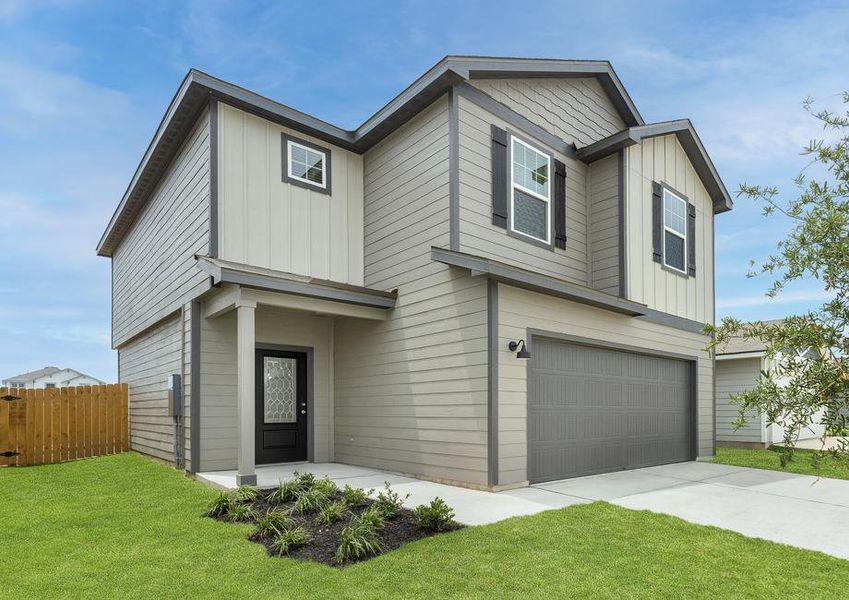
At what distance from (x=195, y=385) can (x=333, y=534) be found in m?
4.41

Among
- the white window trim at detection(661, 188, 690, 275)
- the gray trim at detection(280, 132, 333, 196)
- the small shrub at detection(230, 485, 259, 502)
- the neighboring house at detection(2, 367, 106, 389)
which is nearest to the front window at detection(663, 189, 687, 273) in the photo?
the white window trim at detection(661, 188, 690, 275)

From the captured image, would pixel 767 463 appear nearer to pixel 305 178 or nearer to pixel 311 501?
pixel 311 501

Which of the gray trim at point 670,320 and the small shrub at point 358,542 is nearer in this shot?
the small shrub at point 358,542

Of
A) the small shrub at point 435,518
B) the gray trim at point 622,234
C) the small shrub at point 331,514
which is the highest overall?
the gray trim at point 622,234

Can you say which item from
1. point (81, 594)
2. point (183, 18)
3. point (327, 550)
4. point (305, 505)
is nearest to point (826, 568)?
point (327, 550)

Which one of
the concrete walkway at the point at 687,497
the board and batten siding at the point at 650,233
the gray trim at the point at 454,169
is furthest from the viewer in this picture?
the board and batten siding at the point at 650,233

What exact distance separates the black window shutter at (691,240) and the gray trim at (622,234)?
8.91ft

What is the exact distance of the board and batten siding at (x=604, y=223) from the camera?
1027 cm

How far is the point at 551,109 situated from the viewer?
10.3 m

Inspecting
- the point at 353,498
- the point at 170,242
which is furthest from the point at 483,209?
the point at 170,242

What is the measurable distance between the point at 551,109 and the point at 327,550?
8297 mm

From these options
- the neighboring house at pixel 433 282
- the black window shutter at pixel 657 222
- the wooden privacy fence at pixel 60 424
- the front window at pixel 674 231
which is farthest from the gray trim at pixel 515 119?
the wooden privacy fence at pixel 60 424

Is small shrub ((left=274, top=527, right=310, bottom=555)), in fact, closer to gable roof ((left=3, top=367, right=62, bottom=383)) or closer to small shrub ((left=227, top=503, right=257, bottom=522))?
small shrub ((left=227, top=503, right=257, bottom=522))

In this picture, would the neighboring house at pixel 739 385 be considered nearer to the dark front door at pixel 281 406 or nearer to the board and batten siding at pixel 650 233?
the board and batten siding at pixel 650 233
